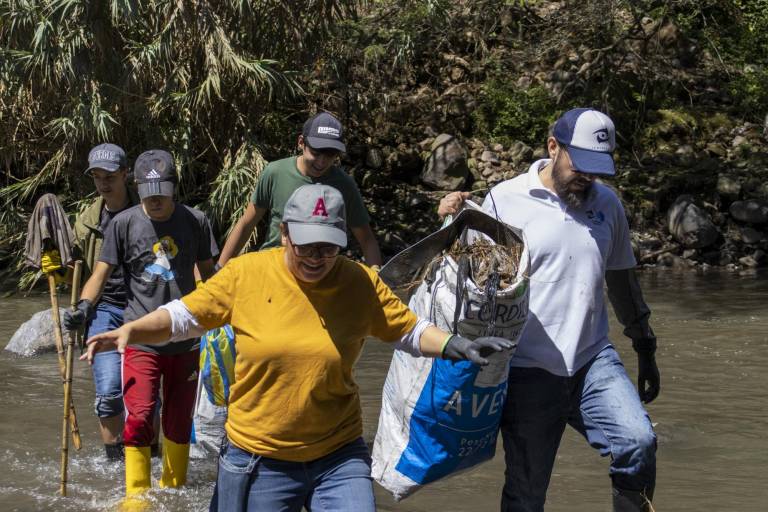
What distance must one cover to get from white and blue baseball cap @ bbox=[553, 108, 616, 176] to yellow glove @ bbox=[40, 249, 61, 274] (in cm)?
282

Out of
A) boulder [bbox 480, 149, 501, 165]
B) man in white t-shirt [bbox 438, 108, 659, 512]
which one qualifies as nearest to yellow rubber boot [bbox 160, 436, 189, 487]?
man in white t-shirt [bbox 438, 108, 659, 512]

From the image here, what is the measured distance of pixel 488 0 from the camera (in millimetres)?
16844

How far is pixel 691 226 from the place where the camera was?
1566cm

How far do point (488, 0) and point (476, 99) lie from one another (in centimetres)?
216

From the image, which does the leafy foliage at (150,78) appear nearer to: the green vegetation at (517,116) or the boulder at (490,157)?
the boulder at (490,157)

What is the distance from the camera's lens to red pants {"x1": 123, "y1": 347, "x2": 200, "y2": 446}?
5555mm

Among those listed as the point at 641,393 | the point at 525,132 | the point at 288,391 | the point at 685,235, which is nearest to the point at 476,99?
the point at 525,132

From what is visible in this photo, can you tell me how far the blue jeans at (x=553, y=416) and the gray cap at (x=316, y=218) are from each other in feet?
3.93

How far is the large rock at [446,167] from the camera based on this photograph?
55.1 feet

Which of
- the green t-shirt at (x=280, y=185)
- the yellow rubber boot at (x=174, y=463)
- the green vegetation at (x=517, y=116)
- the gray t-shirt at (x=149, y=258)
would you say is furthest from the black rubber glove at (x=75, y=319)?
the green vegetation at (x=517, y=116)

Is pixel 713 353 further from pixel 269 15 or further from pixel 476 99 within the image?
pixel 476 99

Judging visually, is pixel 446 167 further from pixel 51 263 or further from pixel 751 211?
pixel 51 263

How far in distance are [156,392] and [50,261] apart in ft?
3.07

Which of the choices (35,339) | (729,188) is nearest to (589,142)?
(35,339)
